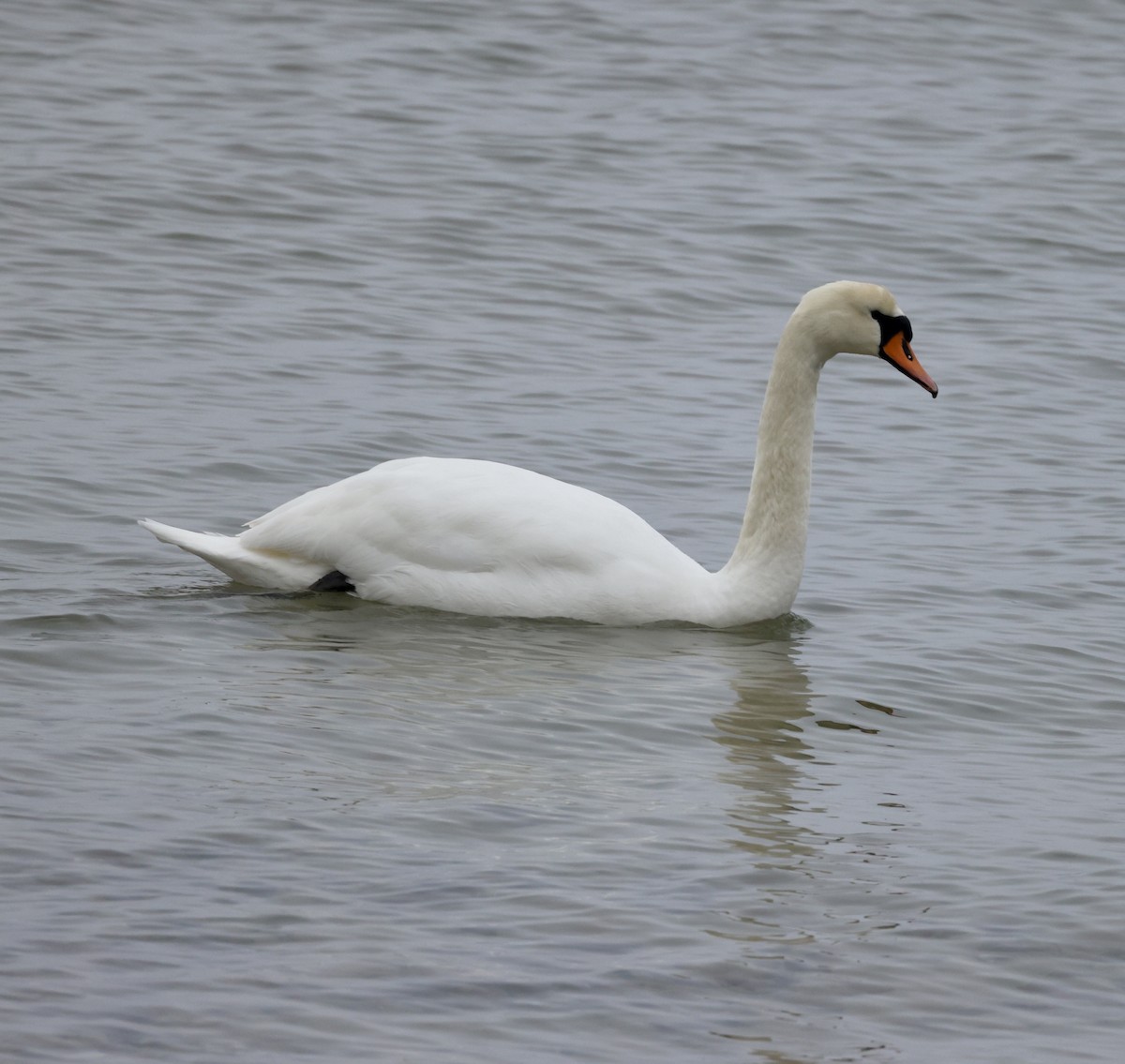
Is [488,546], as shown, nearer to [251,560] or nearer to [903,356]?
[251,560]

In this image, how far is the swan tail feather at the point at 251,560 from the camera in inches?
317

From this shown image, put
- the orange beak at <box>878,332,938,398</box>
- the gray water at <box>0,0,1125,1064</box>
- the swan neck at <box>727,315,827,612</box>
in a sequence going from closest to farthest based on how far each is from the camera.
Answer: the gray water at <box>0,0,1125,1064</box>, the swan neck at <box>727,315,827,612</box>, the orange beak at <box>878,332,938,398</box>

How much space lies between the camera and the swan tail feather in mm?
8055

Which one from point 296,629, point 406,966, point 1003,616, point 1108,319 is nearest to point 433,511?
point 296,629

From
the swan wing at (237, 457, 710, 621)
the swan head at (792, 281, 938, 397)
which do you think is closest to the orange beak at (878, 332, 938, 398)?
the swan head at (792, 281, 938, 397)

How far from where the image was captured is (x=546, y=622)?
7.99 metres

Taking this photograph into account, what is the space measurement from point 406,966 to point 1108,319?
986cm

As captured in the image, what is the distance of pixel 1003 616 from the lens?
856 centimetres

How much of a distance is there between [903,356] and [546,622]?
1.78m

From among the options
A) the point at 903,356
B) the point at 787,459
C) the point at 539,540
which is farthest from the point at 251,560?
the point at 903,356

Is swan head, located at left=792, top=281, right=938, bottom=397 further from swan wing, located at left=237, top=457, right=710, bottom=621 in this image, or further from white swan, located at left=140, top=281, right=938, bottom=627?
swan wing, located at left=237, top=457, right=710, bottom=621

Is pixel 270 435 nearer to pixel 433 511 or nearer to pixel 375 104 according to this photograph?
pixel 433 511

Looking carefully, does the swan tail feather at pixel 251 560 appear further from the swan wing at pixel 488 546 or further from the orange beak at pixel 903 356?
the orange beak at pixel 903 356

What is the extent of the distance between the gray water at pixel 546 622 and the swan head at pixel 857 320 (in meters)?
1.04
